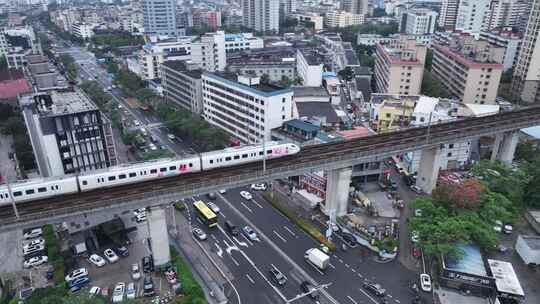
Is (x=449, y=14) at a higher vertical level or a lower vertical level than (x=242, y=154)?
higher

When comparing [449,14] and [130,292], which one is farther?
[449,14]

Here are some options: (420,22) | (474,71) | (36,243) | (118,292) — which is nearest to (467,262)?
(118,292)

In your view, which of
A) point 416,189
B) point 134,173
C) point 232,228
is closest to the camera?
point 134,173

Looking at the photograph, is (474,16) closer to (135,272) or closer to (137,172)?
(137,172)

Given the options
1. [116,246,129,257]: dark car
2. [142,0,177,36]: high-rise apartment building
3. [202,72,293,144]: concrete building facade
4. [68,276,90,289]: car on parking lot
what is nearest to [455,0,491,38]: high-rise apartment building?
[202,72,293,144]: concrete building facade

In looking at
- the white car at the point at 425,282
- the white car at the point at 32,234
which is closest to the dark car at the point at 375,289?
the white car at the point at 425,282

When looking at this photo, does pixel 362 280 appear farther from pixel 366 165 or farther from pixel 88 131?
pixel 88 131

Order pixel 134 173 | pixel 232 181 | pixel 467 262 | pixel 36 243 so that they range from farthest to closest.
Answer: pixel 36 243 → pixel 232 181 → pixel 134 173 → pixel 467 262

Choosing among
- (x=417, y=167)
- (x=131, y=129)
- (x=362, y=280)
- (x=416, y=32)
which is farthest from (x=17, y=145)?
(x=416, y=32)
